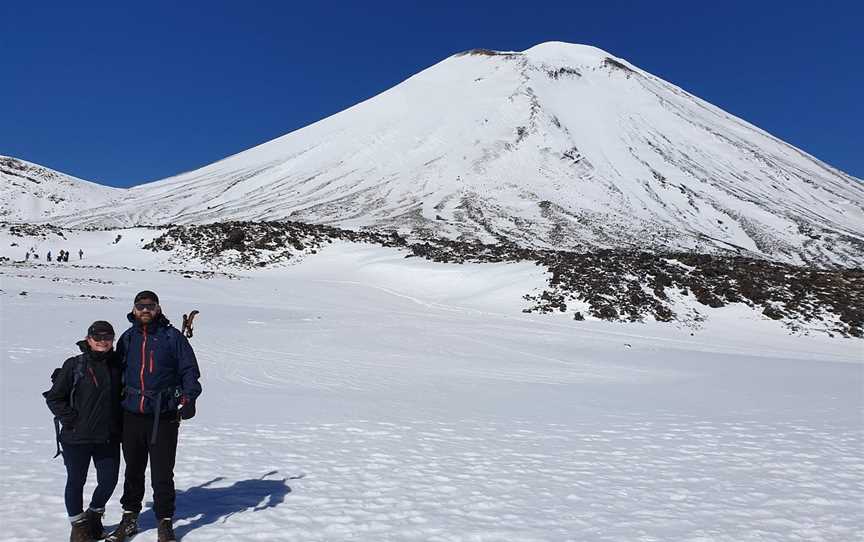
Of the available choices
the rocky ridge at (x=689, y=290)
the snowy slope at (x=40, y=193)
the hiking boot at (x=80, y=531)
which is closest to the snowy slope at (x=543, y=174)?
the snowy slope at (x=40, y=193)

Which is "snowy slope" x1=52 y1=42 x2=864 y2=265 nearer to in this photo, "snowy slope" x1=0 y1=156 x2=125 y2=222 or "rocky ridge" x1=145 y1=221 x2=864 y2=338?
"snowy slope" x1=0 y1=156 x2=125 y2=222

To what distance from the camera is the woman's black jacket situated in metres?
4.52

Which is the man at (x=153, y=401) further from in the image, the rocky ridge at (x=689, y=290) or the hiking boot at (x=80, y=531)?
the rocky ridge at (x=689, y=290)

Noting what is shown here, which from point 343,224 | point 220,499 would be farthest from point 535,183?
point 220,499

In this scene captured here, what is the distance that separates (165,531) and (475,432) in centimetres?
492

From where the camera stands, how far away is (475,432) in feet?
28.8

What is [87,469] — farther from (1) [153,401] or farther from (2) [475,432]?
(2) [475,432]

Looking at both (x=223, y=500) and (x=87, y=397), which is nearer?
(x=87, y=397)

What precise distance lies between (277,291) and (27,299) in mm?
10648

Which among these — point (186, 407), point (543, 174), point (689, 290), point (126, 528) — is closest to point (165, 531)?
point (126, 528)

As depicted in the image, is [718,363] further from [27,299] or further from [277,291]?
[27,299]

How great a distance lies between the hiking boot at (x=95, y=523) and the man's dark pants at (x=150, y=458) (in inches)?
7.7

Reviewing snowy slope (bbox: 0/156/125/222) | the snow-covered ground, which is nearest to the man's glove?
the snow-covered ground

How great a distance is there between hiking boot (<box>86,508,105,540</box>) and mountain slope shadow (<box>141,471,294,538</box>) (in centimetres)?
35
